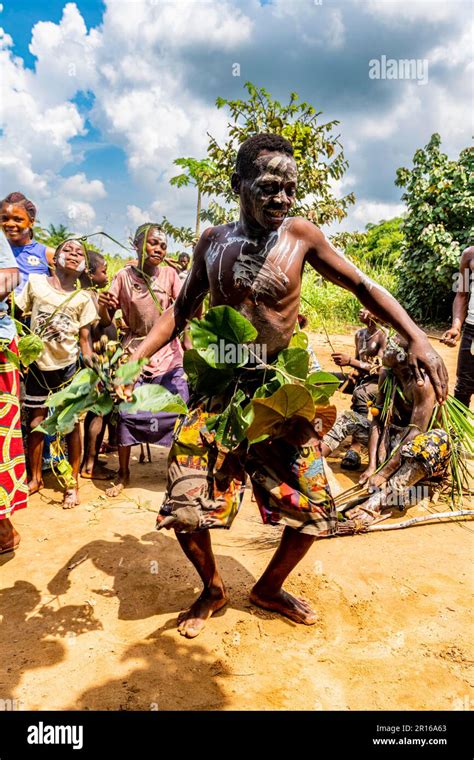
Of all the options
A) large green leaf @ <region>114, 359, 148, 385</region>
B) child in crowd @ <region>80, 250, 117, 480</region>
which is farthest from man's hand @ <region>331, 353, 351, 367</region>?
large green leaf @ <region>114, 359, 148, 385</region>

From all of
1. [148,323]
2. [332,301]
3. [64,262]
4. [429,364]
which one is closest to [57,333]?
[64,262]

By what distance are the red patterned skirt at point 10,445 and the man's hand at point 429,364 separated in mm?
1874

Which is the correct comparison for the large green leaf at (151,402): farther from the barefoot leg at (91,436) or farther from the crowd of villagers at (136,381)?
the barefoot leg at (91,436)

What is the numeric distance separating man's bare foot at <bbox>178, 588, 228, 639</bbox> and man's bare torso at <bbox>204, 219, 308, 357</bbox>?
41.9 inches

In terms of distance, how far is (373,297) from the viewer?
6.12ft

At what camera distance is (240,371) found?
74.8 inches

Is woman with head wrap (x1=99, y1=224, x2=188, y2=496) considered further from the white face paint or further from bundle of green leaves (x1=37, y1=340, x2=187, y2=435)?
bundle of green leaves (x1=37, y1=340, x2=187, y2=435)

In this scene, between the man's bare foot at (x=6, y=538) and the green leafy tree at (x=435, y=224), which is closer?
the man's bare foot at (x=6, y=538)

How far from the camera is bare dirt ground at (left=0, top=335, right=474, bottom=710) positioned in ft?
5.65

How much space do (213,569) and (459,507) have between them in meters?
1.90

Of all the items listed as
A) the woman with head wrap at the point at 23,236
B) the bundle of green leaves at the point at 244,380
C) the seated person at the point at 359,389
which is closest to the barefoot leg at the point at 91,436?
the woman with head wrap at the point at 23,236

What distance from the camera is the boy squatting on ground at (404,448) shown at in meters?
3.08

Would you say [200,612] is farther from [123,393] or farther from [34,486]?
[34,486]
